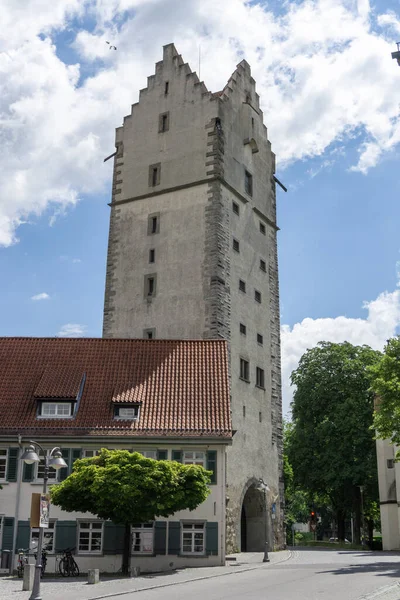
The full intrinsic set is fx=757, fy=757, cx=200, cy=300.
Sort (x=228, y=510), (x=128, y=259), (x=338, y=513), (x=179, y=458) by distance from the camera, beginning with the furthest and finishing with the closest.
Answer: (x=338, y=513), (x=128, y=259), (x=228, y=510), (x=179, y=458)

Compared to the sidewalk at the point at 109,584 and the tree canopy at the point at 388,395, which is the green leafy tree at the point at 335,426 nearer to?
the tree canopy at the point at 388,395

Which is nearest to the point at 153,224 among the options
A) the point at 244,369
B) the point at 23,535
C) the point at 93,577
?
the point at 244,369

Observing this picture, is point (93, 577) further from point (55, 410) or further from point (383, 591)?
point (383, 591)

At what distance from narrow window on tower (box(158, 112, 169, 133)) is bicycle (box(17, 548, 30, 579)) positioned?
24.8m

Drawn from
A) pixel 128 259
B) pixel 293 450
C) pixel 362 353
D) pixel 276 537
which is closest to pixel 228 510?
pixel 276 537

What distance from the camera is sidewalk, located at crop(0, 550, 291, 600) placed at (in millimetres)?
19344

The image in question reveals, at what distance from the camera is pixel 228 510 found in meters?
33.9

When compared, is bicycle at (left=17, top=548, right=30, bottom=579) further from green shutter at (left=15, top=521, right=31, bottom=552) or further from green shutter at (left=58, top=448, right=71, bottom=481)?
green shutter at (left=58, top=448, right=71, bottom=481)

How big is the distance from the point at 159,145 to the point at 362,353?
2102 centimetres

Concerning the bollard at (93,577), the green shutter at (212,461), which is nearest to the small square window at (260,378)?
the green shutter at (212,461)

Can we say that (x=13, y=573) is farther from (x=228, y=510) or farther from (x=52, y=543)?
(x=228, y=510)

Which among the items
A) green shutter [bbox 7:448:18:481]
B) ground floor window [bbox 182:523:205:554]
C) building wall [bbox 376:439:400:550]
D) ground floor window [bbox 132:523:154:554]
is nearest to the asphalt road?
ground floor window [bbox 182:523:205:554]

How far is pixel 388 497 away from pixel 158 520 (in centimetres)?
2352

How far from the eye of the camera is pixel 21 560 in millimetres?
25938
